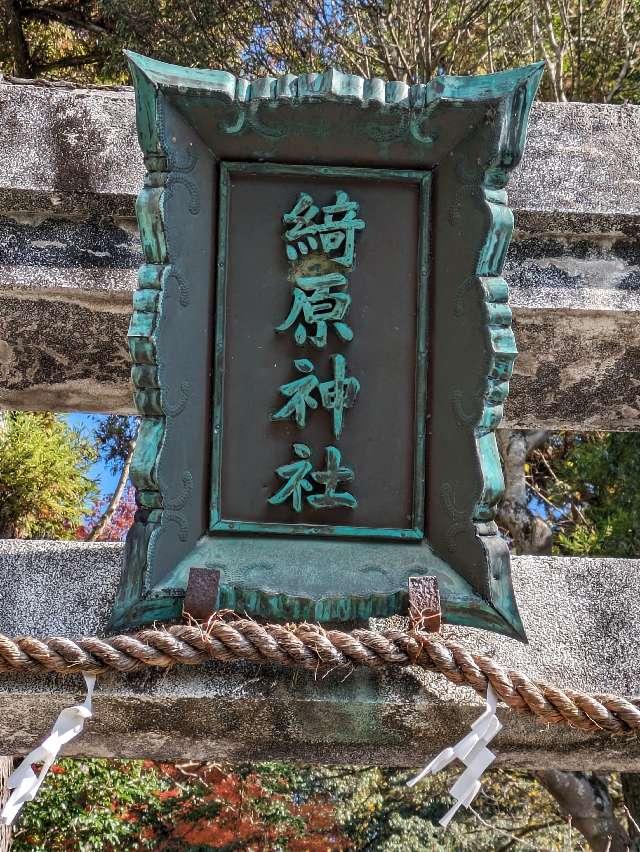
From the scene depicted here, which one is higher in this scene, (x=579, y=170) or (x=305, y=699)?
(x=579, y=170)

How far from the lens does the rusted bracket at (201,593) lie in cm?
151

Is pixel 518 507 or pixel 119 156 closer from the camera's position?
pixel 119 156

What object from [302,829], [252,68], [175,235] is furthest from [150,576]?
[252,68]

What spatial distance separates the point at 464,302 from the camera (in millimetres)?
1607

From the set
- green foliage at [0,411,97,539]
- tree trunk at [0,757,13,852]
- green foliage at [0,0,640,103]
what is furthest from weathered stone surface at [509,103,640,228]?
green foliage at [0,411,97,539]

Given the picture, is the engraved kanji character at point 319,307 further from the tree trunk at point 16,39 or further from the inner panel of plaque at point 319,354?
the tree trunk at point 16,39

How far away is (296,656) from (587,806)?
3379 millimetres

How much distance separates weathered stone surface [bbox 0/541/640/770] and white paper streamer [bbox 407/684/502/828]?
4.8 inches

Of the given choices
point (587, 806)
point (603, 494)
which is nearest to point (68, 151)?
point (587, 806)

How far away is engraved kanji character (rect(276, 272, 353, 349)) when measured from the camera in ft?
5.31

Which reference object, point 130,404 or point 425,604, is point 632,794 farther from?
point 130,404

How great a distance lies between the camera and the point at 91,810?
559 cm

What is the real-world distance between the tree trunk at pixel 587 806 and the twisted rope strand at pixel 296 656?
2875 millimetres

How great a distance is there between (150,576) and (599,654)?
36.1 inches
